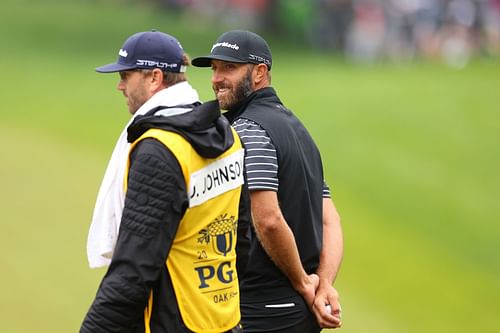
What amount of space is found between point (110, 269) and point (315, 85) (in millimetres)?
12497

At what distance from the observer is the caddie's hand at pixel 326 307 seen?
178 inches

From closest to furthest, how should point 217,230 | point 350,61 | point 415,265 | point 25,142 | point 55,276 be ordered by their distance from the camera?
1. point 217,230
2. point 55,276
3. point 415,265
4. point 25,142
5. point 350,61

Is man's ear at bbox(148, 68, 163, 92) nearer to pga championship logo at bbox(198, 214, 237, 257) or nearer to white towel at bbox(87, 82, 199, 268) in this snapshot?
white towel at bbox(87, 82, 199, 268)

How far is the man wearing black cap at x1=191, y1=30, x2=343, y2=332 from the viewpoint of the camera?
4281 millimetres

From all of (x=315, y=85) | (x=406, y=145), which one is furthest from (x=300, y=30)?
(x=406, y=145)

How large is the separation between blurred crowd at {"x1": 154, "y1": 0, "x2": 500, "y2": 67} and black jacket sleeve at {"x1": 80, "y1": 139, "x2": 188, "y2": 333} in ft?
56.4

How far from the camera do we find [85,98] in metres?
15.2

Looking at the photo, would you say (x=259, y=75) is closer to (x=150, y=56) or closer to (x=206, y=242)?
(x=150, y=56)

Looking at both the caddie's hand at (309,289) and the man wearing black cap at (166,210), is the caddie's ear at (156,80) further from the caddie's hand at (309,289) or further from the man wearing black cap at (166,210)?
the caddie's hand at (309,289)

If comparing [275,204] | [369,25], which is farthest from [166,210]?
[369,25]

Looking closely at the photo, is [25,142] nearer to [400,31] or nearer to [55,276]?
[55,276]

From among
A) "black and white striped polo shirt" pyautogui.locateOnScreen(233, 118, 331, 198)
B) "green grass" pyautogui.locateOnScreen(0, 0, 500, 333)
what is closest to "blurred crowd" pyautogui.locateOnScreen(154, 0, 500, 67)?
"green grass" pyautogui.locateOnScreen(0, 0, 500, 333)

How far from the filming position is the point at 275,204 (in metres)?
4.25

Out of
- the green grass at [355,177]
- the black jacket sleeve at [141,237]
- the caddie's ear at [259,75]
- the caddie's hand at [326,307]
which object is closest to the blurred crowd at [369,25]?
the green grass at [355,177]
